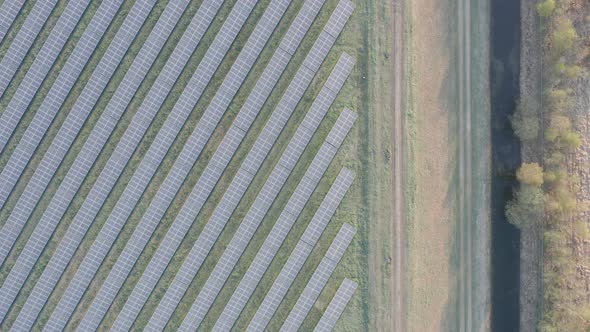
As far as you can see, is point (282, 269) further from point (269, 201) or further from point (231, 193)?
point (231, 193)

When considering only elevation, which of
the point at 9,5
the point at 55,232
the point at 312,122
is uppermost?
the point at 312,122

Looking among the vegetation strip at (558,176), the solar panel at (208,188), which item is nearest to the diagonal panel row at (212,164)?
the solar panel at (208,188)

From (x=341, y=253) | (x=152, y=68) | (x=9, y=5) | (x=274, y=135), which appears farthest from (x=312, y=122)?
(x=9, y=5)

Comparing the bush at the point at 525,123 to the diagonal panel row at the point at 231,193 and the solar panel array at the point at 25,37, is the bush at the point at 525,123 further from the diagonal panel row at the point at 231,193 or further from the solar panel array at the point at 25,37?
the solar panel array at the point at 25,37

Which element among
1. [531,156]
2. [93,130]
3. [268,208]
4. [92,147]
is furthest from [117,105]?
[531,156]

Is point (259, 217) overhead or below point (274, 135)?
below

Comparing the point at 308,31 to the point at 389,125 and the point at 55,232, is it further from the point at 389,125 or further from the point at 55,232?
A: the point at 55,232
